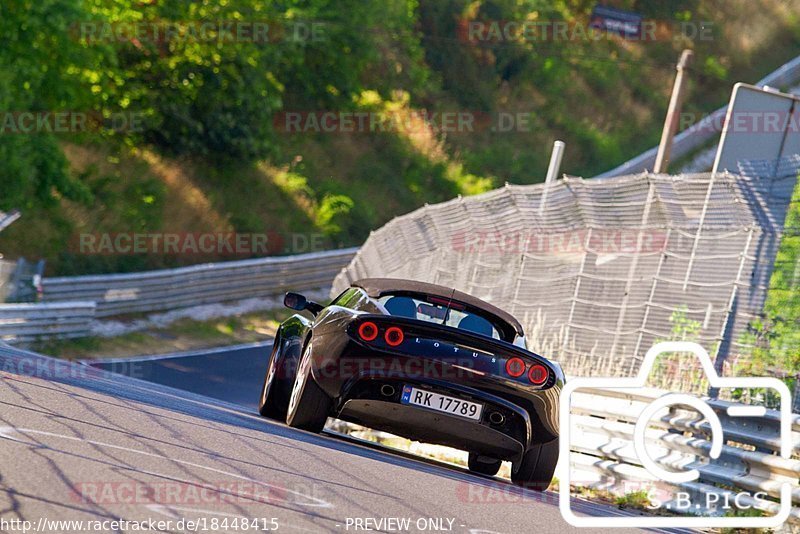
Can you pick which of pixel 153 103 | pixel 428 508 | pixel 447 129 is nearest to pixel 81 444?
pixel 428 508

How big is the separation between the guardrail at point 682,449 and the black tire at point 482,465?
0.93 meters

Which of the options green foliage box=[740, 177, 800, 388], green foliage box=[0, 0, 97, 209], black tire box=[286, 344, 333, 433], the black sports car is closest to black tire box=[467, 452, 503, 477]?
the black sports car

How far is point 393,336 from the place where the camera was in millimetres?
8469

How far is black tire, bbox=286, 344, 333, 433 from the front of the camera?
343 inches

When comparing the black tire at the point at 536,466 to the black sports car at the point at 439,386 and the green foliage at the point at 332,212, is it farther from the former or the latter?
the green foliage at the point at 332,212

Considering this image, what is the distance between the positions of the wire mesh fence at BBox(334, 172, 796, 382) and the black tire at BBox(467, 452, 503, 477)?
160 inches

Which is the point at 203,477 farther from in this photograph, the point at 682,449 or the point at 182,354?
the point at 182,354

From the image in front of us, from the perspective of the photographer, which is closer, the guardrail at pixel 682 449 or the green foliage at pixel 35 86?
the guardrail at pixel 682 449

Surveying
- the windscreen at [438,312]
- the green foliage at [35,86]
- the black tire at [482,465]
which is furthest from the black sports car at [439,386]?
the green foliage at [35,86]

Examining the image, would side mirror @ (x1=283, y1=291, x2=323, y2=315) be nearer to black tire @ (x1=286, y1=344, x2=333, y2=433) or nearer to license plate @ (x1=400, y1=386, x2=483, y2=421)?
black tire @ (x1=286, y1=344, x2=333, y2=433)

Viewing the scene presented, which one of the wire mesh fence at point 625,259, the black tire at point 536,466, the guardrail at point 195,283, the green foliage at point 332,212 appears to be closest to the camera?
the black tire at point 536,466

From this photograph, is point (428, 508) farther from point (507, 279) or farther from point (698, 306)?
point (507, 279)

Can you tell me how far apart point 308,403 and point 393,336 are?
798 mm

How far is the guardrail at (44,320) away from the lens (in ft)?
66.4
